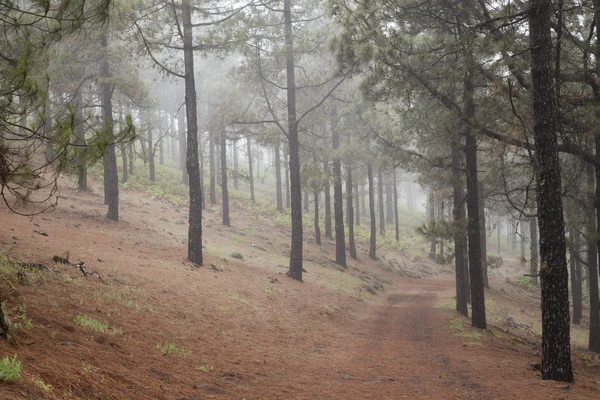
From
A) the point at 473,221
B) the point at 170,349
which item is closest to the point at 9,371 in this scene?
the point at 170,349

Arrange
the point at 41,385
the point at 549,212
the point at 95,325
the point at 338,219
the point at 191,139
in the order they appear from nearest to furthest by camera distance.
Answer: the point at 41,385
the point at 95,325
the point at 549,212
the point at 191,139
the point at 338,219

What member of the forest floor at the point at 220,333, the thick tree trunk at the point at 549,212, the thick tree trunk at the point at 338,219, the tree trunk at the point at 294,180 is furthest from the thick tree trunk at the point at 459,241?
the thick tree trunk at the point at 338,219

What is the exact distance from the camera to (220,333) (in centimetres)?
917

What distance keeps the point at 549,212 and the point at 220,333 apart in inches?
265

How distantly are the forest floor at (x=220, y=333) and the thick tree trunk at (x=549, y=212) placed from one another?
0.66m

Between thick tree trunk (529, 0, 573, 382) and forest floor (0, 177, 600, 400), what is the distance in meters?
0.66

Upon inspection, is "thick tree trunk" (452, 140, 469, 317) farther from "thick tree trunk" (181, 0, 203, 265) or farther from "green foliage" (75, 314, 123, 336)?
"green foliage" (75, 314, 123, 336)

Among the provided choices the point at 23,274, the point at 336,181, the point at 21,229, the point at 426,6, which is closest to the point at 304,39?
the point at 426,6

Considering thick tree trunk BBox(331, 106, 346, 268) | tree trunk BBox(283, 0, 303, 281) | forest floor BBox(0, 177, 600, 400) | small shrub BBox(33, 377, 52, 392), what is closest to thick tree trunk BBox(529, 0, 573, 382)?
forest floor BBox(0, 177, 600, 400)

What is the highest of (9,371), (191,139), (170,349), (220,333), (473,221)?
(191,139)

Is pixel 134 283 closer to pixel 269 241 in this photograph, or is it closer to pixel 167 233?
pixel 167 233

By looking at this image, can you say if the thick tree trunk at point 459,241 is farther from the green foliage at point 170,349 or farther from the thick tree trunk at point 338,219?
the green foliage at point 170,349

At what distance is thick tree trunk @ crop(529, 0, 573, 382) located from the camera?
7699mm

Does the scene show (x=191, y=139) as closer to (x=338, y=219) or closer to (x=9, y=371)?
(x=9, y=371)
